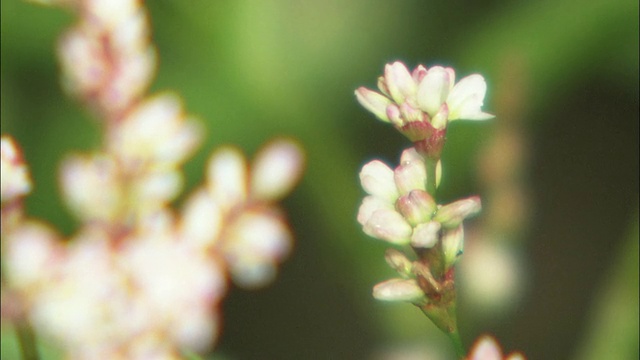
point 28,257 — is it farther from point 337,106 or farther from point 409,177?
point 337,106

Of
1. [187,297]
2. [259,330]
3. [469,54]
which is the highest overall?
[469,54]

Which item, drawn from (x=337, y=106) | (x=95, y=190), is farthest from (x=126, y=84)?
(x=337, y=106)

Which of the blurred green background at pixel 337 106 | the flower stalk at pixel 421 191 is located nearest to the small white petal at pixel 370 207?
the flower stalk at pixel 421 191

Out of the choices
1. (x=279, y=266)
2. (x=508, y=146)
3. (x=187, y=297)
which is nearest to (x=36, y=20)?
(x=279, y=266)

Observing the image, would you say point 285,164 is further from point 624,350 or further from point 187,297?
point 624,350

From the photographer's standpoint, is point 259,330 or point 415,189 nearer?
point 415,189

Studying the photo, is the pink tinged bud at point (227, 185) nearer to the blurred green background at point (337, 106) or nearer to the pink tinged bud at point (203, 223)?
the pink tinged bud at point (203, 223)

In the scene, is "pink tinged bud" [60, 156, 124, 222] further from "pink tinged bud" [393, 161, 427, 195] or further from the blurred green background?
the blurred green background
